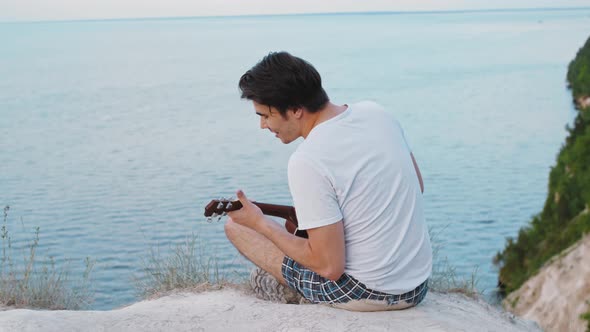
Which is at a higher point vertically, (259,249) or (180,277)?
(259,249)

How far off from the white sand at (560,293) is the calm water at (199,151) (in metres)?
2.21

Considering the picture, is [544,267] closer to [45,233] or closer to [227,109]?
[45,233]

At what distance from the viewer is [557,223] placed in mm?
13875

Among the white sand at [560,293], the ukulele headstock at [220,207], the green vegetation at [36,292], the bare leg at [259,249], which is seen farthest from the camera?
the white sand at [560,293]

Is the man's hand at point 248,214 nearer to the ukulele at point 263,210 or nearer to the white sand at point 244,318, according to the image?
the ukulele at point 263,210

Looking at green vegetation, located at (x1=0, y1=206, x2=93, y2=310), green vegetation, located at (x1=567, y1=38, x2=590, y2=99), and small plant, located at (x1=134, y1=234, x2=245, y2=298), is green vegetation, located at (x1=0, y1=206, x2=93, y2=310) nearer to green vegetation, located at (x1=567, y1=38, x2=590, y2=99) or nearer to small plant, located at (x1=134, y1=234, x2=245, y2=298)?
small plant, located at (x1=134, y1=234, x2=245, y2=298)

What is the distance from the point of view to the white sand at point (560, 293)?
360 inches

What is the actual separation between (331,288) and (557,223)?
428 inches

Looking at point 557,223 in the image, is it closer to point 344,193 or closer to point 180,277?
point 180,277

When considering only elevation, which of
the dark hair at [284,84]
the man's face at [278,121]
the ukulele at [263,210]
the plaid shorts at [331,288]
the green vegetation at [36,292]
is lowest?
the green vegetation at [36,292]

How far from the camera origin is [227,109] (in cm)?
3638

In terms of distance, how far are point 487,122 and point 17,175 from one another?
20.2 meters

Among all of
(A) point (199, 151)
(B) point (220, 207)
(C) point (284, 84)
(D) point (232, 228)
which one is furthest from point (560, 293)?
(A) point (199, 151)

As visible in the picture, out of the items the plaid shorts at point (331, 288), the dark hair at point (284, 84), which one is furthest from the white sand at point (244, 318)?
the dark hair at point (284, 84)
